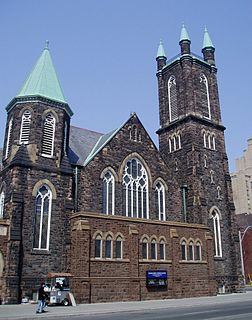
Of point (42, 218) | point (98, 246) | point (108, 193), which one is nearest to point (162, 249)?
point (98, 246)

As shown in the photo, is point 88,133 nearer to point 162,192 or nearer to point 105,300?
point 162,192

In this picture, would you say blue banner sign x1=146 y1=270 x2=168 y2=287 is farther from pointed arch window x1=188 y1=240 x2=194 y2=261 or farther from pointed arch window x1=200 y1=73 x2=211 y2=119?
pointed arch window x1=200 y1=73 x2=211 y2=119

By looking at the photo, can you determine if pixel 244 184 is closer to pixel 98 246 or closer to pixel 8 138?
pixel 98 246

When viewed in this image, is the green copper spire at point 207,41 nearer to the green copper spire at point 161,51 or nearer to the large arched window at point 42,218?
the green copper spire at point 161,51

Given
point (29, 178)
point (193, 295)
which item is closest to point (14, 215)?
point (29, 178)

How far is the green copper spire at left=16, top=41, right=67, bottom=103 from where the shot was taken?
2961 cm

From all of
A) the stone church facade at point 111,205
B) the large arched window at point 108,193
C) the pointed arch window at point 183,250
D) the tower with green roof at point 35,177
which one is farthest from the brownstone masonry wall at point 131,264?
the large arched window at point 108,193

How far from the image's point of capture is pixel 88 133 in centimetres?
3834

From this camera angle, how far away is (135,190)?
32.8 meters

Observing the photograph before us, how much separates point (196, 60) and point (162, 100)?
6.20 metres

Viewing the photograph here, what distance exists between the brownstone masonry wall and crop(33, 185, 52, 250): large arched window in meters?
1.89

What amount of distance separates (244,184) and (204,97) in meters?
57.9

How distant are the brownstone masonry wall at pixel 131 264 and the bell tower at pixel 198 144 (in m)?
4.42

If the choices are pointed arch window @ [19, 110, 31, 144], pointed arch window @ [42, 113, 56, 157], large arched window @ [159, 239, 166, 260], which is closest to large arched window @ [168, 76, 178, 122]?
large arched window @ [159, 239, 166, 260]
